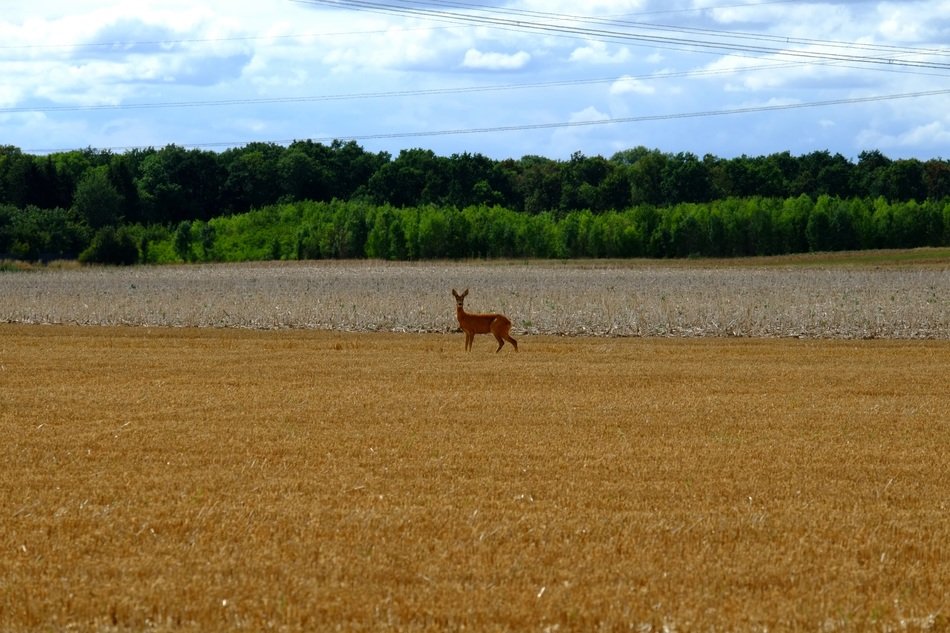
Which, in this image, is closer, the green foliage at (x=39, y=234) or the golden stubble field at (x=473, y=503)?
the golden stubble field at (x=473, y=503)

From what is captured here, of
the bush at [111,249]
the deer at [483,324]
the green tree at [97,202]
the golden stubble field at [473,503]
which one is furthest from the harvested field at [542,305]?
the green tree at [97,202]

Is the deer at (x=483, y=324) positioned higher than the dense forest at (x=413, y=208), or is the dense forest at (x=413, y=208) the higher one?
the dense forest at (x=413, y=208)

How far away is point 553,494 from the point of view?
36.1ft

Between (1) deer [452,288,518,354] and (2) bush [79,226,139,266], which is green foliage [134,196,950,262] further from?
(1) deer [452,288,518,354]

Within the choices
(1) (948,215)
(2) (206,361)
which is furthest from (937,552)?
(1) (948,215)

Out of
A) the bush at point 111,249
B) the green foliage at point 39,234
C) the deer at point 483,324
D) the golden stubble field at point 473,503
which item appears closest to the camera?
the golden stubble field at point 473,503

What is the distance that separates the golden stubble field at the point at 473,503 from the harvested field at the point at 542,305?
35.7 feet

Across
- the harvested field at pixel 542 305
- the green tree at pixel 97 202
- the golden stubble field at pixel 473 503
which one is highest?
the green tree at pixel 97 202

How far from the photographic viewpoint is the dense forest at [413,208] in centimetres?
8975

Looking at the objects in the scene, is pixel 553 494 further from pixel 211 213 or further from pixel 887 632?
pixel 211 213

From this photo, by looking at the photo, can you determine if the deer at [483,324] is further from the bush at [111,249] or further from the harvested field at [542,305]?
the bush at [111,249]

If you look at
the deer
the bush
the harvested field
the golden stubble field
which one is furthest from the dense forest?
the golden stubble field

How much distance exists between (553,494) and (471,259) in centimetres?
7845

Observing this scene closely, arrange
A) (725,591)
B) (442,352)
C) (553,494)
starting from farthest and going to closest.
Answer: (442,352), (553,494), (725,591)
